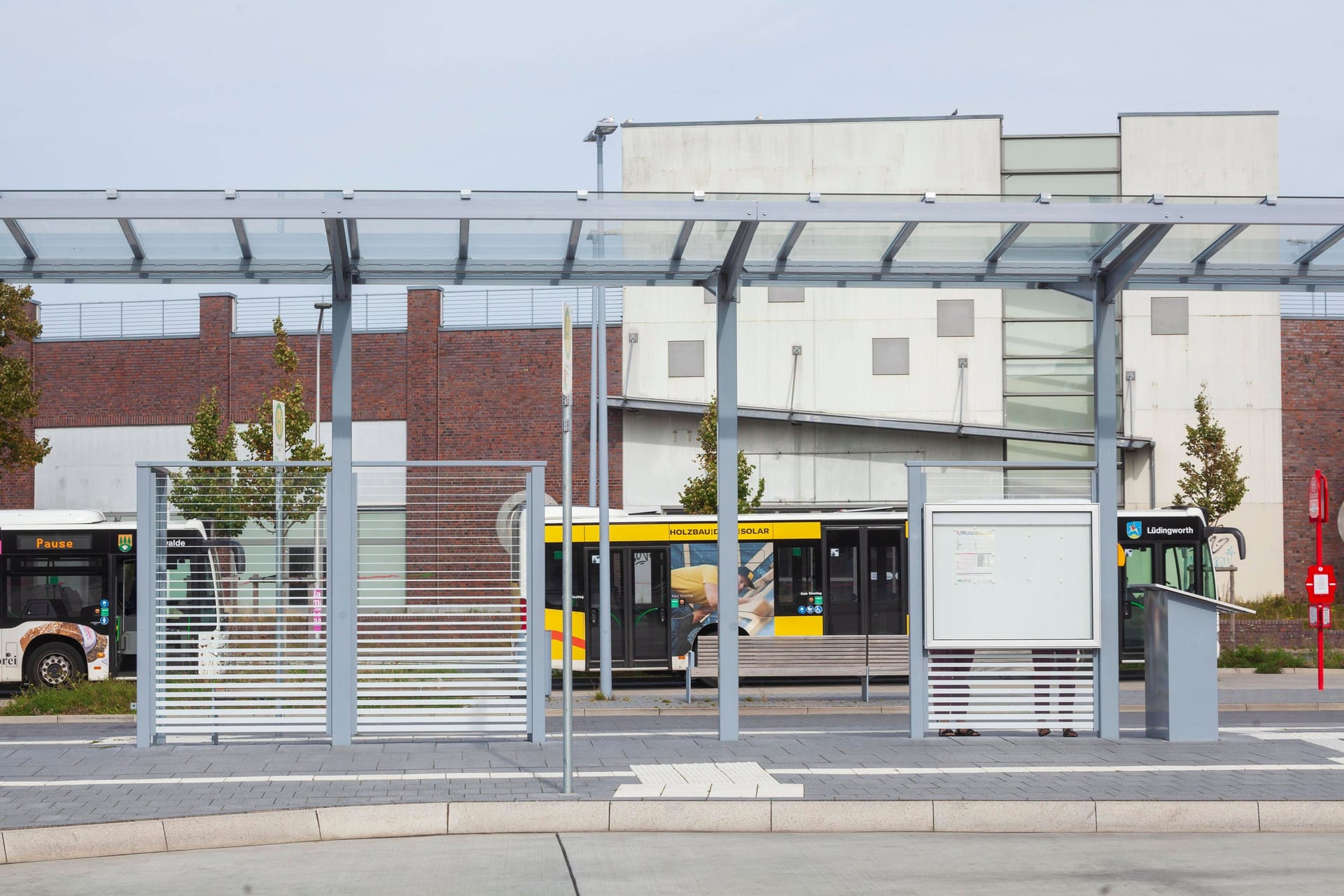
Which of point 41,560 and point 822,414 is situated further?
point 822,414

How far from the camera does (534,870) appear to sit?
25.0 ft

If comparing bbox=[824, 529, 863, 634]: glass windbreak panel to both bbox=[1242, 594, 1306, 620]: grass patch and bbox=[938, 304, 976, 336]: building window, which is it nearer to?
bbox=[1242, 594, 1306, 620]: grass patch

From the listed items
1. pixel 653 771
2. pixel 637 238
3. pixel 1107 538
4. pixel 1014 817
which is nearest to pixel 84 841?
pixel 653 771

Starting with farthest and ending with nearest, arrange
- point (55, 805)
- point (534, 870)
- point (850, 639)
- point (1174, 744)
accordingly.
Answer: point (850, 639) < point (1174, 744) < point (55, 805) < point (534, 870)

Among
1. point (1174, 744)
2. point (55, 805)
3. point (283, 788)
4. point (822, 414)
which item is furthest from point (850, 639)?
point (822, 414)

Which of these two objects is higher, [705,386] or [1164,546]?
[705,386]

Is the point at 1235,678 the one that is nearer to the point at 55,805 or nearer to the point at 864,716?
the point at 864,716

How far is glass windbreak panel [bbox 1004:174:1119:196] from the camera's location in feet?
112

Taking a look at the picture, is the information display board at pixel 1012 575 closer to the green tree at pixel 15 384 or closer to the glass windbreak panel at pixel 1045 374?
the green tree at pixel 15 384

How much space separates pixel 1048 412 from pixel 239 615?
2602 cm

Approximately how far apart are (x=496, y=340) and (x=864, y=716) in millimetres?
20379

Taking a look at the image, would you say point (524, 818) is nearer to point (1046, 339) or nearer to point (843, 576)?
point (843, 576)

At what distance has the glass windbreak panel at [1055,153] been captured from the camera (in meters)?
34.4

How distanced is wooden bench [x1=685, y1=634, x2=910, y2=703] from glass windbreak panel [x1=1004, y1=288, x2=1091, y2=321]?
59.0 ft
